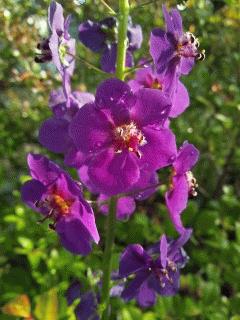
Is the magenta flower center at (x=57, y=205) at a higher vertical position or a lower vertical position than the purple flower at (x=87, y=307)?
higher

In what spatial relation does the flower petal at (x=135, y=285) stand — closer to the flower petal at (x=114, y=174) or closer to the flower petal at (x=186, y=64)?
the flower petal at (x=114, y=174)

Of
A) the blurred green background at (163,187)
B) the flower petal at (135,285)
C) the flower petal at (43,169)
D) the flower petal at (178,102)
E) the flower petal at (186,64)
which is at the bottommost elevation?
the blurred green background at (163,187)

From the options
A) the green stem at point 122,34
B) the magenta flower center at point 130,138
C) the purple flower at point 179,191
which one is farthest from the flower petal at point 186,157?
the green stem at point 122,34

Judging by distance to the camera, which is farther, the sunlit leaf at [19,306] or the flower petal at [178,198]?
the flower petal at [178,198]

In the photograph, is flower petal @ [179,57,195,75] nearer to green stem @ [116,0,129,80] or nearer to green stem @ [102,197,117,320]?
green stem @ [116,0,129,80]

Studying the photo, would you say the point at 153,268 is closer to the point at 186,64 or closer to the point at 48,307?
the point at 186,64

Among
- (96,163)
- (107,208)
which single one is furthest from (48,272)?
(96,163)
